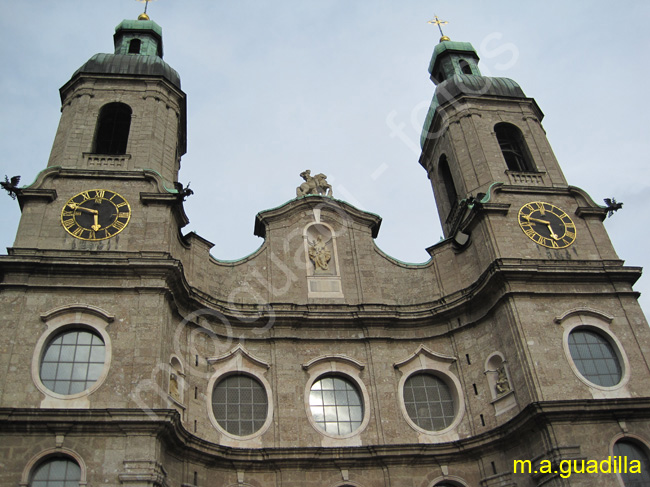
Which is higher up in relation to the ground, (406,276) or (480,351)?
(406,276)

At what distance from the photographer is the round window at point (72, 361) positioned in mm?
15000

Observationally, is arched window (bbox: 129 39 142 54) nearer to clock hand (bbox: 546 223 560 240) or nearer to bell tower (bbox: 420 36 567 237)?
bell tower (bbox: 420 36 567 237)

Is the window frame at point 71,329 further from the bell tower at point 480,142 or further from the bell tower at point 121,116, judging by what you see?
the bell tower at point 480,142

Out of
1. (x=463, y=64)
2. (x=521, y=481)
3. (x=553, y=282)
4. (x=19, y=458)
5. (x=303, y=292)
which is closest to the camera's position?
(x=19, y=458)

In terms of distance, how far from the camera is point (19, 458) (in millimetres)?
13430

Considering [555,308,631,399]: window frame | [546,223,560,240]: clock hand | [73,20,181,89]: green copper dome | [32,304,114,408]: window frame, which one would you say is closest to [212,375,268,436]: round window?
[32,304,114,408]: window frame

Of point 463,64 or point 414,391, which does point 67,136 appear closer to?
point 414,391

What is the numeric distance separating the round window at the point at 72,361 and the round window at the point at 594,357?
11825 millimetres

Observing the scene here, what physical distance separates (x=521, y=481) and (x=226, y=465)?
7.13m

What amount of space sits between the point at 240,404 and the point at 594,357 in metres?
9.34

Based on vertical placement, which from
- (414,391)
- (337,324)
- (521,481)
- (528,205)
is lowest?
(521,481)

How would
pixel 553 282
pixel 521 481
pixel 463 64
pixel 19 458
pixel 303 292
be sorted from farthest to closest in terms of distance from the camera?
pixel 463 64, pixel 303 292, pixel 553 282, pixel 521 481, pixel 19 458

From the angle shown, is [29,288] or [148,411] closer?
[148,411]

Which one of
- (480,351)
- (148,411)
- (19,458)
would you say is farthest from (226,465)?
(480,351)
